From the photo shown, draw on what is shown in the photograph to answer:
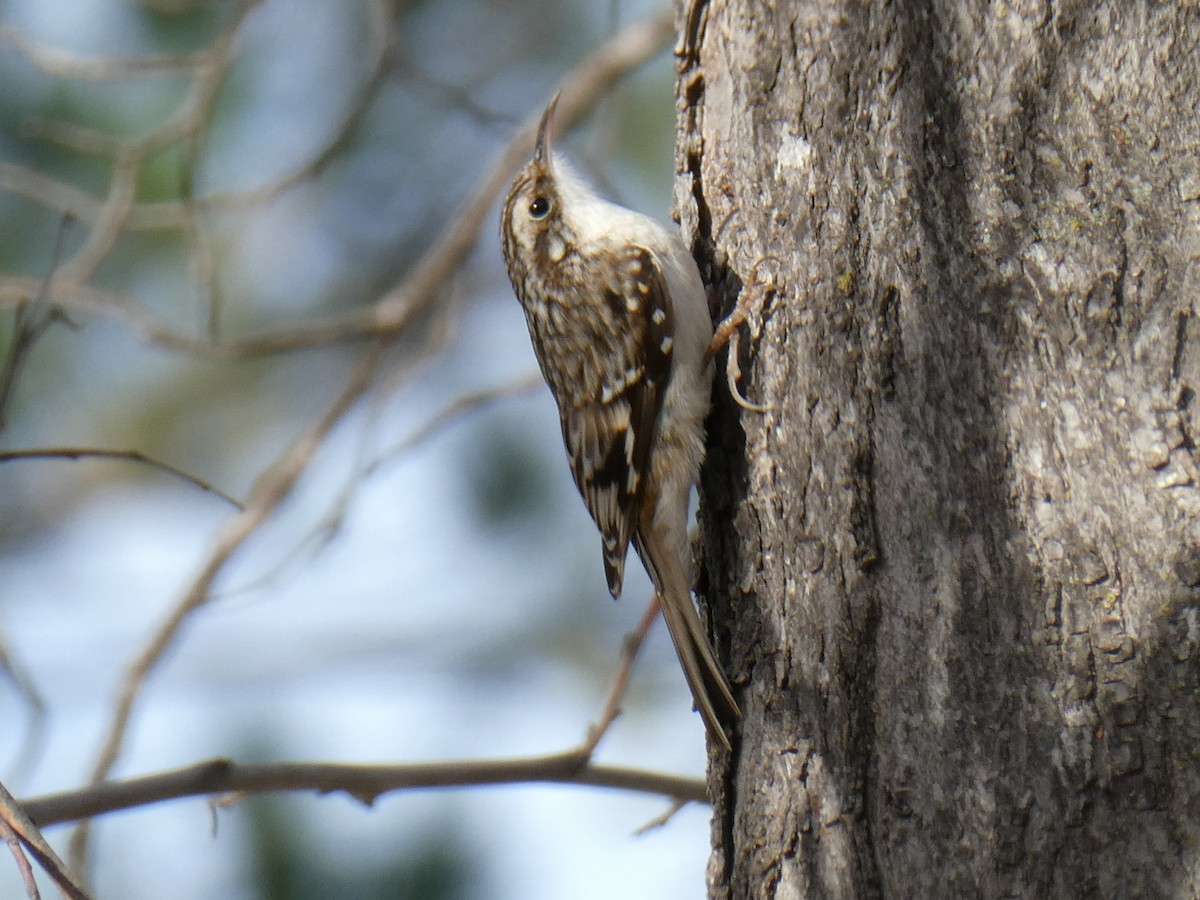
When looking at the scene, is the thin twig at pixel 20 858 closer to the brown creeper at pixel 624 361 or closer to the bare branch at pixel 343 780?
the bare branch at pixel 343 780

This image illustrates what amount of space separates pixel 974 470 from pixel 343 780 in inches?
44.0

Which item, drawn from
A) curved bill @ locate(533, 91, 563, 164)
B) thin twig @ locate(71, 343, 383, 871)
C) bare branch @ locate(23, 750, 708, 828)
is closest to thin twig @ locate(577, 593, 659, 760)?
bare branch @ locate(23, 750, 708, 828)

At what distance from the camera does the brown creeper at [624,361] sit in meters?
2.45

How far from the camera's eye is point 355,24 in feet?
16.7

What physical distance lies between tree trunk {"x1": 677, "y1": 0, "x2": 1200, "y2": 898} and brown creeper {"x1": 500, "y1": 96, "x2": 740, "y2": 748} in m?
0.29

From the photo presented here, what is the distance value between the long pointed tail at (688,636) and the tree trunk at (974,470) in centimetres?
4

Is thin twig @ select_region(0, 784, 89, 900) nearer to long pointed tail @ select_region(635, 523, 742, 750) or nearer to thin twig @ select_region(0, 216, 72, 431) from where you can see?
thin twig @ select_region(0, 216, 72, 431)

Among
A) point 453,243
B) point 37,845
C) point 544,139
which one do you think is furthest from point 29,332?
point 453,243

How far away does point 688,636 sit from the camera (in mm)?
2223

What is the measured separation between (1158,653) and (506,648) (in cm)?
471

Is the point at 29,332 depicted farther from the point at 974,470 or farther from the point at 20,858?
the point at 974,470

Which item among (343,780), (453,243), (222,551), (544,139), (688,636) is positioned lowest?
(343,780)

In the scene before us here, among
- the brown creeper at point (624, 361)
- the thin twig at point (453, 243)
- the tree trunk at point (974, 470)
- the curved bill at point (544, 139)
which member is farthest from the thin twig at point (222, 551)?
the tree trunk at point (974, 470)

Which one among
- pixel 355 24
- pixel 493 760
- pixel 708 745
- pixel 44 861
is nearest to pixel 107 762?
pixel 493 760
